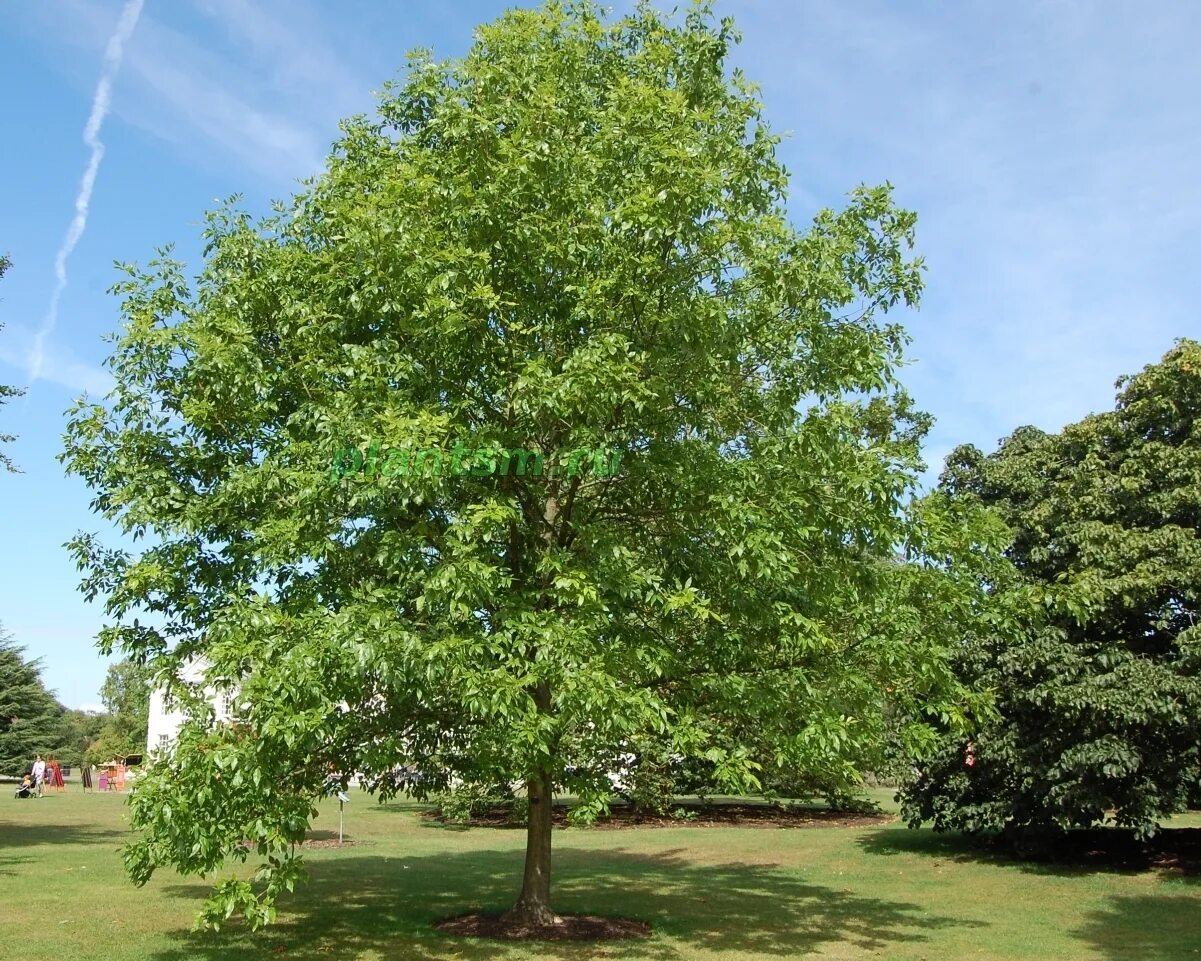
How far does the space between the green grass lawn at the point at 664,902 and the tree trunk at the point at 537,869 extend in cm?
84

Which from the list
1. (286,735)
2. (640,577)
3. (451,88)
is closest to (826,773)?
(640,577)

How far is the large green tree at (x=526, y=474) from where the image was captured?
8.61 meters

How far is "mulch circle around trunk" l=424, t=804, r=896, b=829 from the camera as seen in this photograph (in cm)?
2830

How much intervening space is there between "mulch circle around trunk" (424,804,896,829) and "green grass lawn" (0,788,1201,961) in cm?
471

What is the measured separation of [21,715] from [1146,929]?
46.9m

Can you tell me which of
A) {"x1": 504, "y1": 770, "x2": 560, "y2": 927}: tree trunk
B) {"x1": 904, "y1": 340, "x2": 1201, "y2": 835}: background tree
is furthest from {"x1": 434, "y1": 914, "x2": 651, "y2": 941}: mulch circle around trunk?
{"x1": 904, "y1": 340, "x2": 1201, "y2": 835}: background tree

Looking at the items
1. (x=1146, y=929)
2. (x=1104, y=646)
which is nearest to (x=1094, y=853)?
(x=1104, y=646)

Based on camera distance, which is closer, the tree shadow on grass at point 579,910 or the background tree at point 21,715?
the tree shadow on grass at point 579,910

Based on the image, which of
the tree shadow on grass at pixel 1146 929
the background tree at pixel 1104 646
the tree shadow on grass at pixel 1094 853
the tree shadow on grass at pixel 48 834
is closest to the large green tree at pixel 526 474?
the tree shadow on grass at pixel 1146 929

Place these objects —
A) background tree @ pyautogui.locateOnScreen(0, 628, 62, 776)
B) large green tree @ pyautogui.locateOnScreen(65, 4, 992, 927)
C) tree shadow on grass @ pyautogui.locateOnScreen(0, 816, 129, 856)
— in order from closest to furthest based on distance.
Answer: large green tree @ pyautogui.locateOnScreen(65, 4, 992, 927) < tree shadow on grass @ pyautogui.locateOnScreen(0, 816, 129, 856) < background tree @ pyautogui.locateOnScreen(0, 628, 62, 776)

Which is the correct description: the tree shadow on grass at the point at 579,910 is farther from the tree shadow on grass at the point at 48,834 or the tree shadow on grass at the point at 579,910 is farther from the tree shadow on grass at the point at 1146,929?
the tree shadow on grass at the point at 48,834

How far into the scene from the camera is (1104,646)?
17.3 meters

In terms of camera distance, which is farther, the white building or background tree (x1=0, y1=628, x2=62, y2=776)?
background tree (x1=0, y1=628, x2=62, y2=776)

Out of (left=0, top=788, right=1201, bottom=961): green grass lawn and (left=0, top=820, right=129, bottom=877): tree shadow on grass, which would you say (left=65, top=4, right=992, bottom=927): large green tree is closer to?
(left=0, top=788, right=1201, bottom=961): green grass lawn
